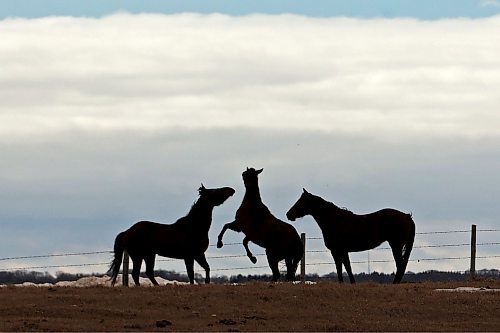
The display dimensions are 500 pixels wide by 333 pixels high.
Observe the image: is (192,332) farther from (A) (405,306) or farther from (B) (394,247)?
(B) (394,247)

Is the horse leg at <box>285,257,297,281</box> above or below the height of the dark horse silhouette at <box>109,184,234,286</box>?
below

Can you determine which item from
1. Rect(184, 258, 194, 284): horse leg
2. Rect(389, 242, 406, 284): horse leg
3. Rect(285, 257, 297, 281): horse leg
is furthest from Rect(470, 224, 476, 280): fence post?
Rect(184, 258, 194, 284): horse leg

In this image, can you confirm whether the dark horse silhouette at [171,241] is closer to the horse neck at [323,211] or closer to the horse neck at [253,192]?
the horse neck at [253,192]

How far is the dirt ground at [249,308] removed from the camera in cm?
1972

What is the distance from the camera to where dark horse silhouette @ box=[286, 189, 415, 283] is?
28062 millimetres

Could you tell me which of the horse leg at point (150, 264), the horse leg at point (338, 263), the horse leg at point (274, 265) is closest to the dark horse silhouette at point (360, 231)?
the horse leg at point (338, 263)

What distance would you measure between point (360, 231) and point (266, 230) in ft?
7.61

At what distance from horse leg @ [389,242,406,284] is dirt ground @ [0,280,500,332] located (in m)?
3.79

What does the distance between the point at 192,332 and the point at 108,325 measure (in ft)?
4.85

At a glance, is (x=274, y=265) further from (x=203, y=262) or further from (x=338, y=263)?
(x=338, y=263)

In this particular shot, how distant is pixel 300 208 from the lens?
2888cm

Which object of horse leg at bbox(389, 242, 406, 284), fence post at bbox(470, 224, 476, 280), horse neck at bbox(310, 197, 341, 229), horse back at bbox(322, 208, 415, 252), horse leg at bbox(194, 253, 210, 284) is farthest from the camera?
fence post at bbox(470, 224, 476, 280)

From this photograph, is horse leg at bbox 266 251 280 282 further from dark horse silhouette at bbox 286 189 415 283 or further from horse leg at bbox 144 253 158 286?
horse leg at bbox 144 253 158 286

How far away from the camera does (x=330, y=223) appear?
93.3ft
